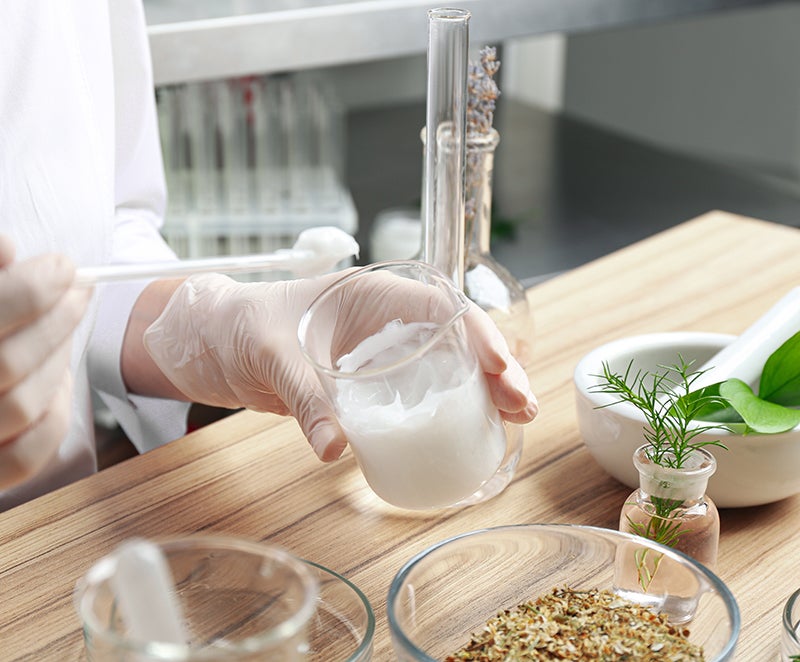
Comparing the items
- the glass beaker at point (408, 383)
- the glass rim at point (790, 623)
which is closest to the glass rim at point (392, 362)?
the glass beaker at point (408, 383)

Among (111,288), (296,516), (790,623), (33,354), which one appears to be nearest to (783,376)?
(790,623)

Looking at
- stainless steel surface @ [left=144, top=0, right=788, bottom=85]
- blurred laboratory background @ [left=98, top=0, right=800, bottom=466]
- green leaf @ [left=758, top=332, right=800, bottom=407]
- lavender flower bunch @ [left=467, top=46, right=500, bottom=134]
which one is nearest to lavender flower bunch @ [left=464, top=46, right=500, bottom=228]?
lavender flower bunch @ [left=467, top=46, right=500, bottom=134]

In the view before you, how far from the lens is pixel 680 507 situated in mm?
600

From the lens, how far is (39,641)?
0.57 meters

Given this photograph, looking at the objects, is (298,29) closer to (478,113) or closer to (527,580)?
(478,113)

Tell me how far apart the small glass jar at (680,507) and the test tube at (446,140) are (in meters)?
0.21

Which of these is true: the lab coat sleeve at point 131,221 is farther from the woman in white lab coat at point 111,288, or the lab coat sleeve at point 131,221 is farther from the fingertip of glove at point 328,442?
the fingertip of glove at point 328,442

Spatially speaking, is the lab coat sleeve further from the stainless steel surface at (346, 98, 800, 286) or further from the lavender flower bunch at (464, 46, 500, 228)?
the stainless steel surface at (346, 98, 800, 286)

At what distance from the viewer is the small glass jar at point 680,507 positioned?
592 millimetres

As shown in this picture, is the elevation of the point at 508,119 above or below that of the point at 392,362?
below

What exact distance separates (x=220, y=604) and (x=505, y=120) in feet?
6.41

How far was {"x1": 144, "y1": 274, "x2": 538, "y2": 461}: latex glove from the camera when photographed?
610mm

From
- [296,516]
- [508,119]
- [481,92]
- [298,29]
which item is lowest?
[508,119]

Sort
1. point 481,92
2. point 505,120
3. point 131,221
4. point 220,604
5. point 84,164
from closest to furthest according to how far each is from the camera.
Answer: point 220,604, point 481,92, point 84,164, point 131,221, point 505,120
